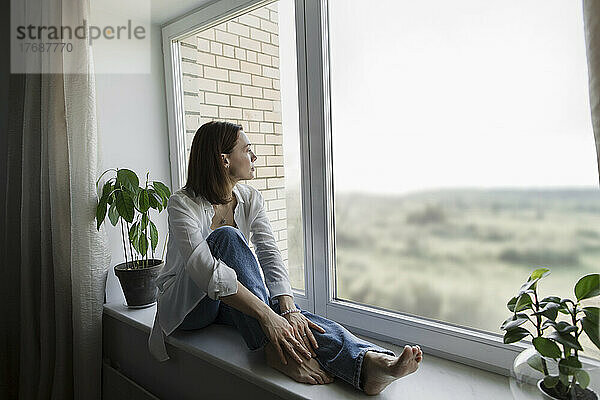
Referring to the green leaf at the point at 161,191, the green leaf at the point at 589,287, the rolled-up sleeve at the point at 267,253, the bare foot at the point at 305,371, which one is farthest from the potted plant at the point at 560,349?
the green leaf at the point at 161,191

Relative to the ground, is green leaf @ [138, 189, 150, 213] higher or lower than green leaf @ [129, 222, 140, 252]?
higher

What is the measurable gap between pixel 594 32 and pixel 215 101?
1619mm

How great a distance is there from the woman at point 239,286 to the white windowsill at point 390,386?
0.03 meters

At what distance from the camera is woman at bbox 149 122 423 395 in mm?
1160

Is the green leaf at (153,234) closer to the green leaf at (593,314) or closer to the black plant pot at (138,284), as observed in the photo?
the black plant pot at (138,284)

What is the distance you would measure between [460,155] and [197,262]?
798 millimetres

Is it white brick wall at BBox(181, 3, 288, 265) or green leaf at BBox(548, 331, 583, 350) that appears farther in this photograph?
white brick wall at BBox(181, 3, 288, 265)

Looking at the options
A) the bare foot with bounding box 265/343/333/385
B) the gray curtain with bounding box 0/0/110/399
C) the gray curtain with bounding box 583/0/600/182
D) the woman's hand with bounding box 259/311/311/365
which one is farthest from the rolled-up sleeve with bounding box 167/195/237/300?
the gray curtain with bounding box 583/0/600/182

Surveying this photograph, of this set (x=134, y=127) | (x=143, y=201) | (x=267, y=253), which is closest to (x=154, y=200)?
(x=143, y=201)

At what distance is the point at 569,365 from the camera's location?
2.64ft

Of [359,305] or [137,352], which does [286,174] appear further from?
[137,352]

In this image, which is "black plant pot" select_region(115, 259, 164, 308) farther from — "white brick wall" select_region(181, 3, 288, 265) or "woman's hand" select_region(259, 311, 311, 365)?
"woman's hand" select_region(259, 311, 311, 365)

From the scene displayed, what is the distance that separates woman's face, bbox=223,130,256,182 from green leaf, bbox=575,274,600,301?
1.01m

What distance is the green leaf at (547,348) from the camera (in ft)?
2.72
